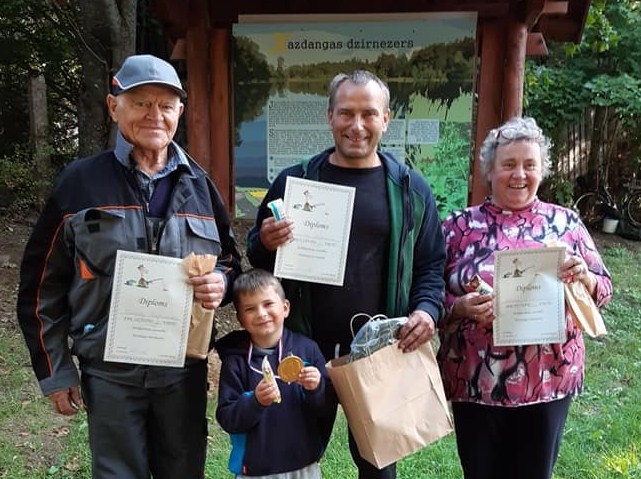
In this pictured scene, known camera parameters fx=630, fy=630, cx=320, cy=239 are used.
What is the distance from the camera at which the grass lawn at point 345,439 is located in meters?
3.55

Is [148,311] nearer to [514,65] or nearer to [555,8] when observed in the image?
[514,65]

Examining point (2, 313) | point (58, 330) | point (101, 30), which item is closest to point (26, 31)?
point (101, 30)

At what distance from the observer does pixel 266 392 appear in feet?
6.82

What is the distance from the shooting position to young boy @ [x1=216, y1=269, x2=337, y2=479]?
223cm

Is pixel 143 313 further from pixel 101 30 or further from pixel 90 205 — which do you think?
pixel 101 30

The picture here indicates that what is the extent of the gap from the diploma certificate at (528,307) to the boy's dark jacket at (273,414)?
686mm

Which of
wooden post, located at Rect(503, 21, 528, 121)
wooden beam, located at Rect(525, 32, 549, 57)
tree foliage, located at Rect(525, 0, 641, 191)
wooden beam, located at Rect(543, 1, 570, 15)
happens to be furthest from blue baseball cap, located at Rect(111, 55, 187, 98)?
tree foliage, located at Rect(525, 0, 641, 191)

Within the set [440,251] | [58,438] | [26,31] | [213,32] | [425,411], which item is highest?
[26,31]

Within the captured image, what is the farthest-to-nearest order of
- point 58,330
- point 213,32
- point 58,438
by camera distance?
point 213,32
point 58,438
point 58,330

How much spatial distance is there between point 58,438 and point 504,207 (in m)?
3.07

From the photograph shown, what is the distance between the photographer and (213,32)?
4.62 meters

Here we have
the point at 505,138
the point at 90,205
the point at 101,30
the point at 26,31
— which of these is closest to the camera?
the point at 90,205

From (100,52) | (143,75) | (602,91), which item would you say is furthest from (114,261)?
(602,91)

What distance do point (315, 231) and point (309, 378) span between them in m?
0.52
